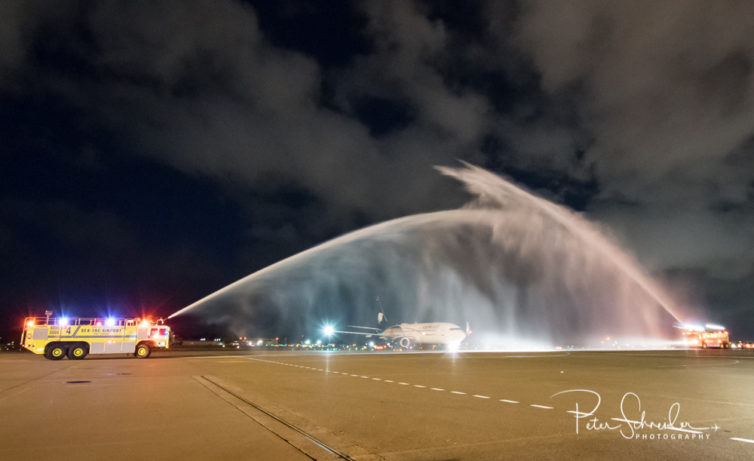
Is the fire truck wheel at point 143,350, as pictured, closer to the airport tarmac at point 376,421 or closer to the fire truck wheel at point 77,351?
the fire truck wheel at point 77,351

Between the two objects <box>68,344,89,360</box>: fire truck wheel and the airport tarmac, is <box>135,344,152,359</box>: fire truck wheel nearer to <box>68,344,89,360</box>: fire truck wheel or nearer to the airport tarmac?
<box>68,344,89,360</box>: fire truck wheel

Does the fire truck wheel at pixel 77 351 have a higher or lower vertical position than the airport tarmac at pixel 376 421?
lower

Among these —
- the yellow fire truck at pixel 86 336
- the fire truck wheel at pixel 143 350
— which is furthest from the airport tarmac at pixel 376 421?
the fire truck wheel at pixel 143 350

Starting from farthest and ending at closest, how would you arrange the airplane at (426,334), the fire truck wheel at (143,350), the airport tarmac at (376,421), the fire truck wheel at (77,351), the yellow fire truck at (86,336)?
the airplane at (426,334) < the fire truck wheel at (143,350) < the fire truck wheel at (77,351) < the yellow fire truck at (86,336) < the airport tarmac at (376,421)

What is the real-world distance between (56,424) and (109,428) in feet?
4.92

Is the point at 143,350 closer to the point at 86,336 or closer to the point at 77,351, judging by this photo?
the point at 86,336

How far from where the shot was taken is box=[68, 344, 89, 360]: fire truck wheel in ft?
133

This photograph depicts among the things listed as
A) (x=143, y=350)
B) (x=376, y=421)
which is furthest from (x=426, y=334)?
(x=376, y=421)

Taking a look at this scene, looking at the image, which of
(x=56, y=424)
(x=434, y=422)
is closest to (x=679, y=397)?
(x=434, y=422)

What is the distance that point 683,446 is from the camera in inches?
340

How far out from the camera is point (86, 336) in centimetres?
4116

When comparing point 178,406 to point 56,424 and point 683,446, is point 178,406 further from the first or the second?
point 683,446

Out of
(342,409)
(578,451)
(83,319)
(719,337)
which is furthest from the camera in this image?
(719,337)

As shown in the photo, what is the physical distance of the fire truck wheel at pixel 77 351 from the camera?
133 feet
